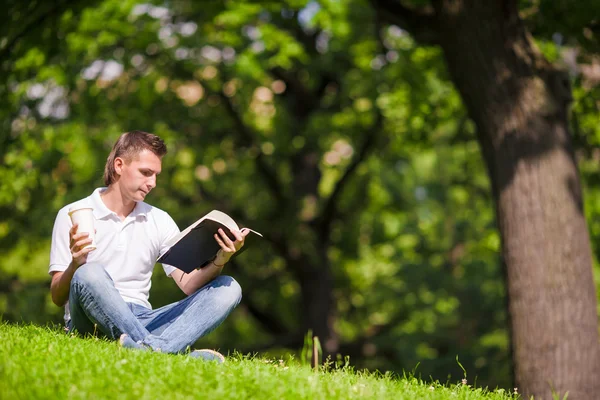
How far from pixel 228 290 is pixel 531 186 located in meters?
3.38

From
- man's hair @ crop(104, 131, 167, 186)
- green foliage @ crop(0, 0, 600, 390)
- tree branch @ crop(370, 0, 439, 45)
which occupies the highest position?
tree branch @ crop(370, 0, 439, 45)

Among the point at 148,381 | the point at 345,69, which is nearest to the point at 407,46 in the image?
the point at 345,69

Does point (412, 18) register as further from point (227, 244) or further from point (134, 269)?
point (134, 269)

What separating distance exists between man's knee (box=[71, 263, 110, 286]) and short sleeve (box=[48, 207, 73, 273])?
213mm

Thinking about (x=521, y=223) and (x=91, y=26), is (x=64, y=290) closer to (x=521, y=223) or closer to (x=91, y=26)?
(x=521, y=223)

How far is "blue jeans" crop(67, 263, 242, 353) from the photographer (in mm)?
4914

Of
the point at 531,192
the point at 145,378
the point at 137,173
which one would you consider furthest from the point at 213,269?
the point at 531,192

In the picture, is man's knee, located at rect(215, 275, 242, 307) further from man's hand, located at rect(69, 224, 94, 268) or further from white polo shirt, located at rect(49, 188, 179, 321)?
man's hand, located at rect(69, 224, 94, 268)

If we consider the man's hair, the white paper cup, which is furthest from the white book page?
the man's hair

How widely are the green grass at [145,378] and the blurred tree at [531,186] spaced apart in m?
2.34

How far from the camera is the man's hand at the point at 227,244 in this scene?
511cm

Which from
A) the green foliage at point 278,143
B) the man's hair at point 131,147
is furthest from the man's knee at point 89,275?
the green foliage at point 278,143

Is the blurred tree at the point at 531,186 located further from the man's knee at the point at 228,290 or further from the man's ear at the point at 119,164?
the man's ear at the point at 119,164

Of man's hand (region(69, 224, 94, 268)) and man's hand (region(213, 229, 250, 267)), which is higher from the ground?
man's hand (region(69, 224, 94, 268))
